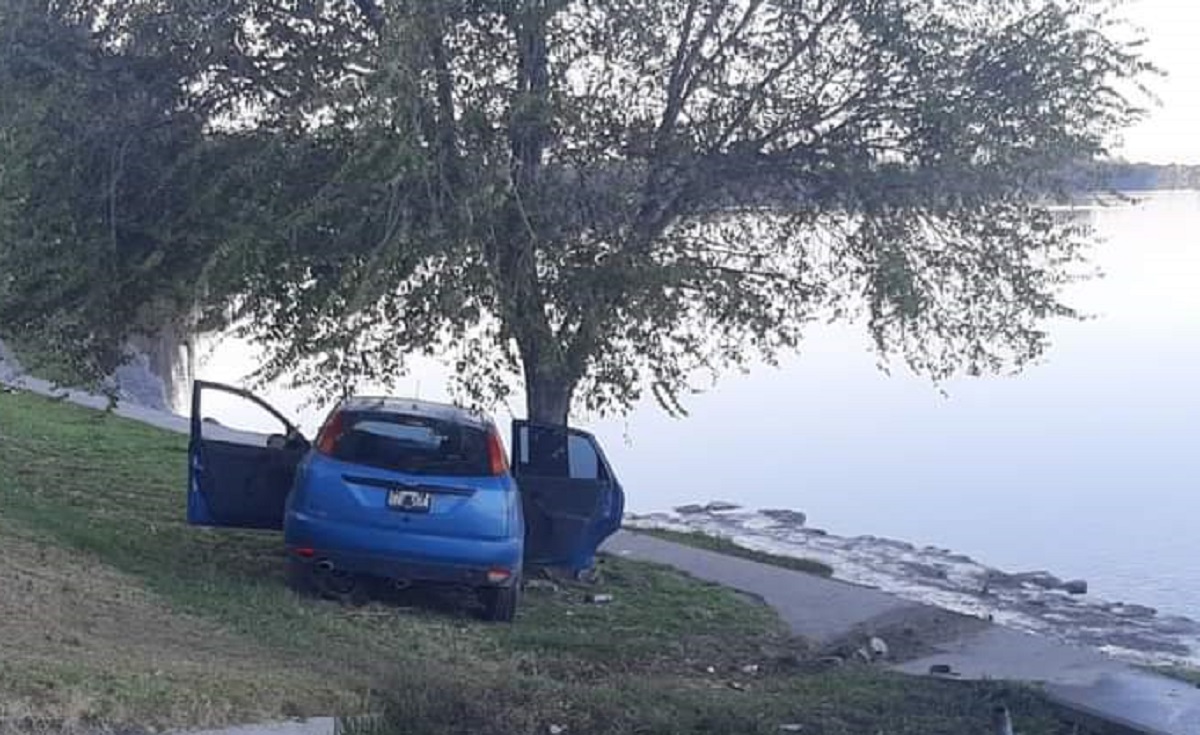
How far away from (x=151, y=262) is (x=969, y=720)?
21.6ft

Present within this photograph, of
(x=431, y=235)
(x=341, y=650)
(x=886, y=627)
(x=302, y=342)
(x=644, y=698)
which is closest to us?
(x=644, y=698)

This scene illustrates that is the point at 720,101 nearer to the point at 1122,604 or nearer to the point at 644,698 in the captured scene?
the point at 644,698

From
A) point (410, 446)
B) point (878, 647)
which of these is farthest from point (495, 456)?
point (878, 647)

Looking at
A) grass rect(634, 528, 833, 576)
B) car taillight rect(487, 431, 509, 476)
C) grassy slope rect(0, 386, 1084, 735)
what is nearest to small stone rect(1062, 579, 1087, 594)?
grass rect(634, 528, 833, 576)

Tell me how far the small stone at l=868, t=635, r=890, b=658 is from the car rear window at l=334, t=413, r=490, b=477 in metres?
3.20

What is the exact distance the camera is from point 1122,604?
2003 cm

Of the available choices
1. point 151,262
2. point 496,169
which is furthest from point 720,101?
point 151,262

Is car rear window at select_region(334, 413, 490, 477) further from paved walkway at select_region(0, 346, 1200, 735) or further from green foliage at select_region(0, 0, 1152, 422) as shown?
paved walkway at select_region(0, 346, 1200, 735)

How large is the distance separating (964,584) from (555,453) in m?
8.37

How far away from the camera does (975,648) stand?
45.8 feet

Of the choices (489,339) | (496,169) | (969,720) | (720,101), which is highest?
(720,101)

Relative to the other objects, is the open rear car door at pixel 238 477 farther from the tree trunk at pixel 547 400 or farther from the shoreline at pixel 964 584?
the shoreline at pixel 964 584

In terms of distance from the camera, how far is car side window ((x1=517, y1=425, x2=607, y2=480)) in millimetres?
14289

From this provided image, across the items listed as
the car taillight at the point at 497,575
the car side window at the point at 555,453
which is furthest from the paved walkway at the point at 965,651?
the car taillight at the point at 497,575
